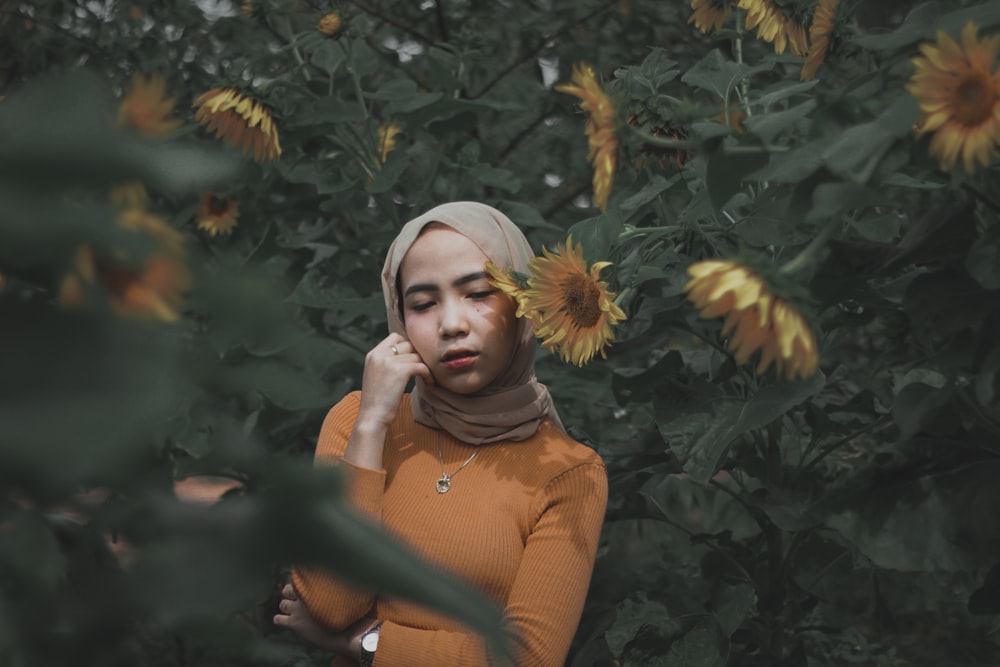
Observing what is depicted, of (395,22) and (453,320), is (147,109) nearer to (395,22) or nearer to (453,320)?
(453,320)

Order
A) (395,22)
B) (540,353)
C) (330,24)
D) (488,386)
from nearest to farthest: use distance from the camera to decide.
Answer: (488,386) < (540,353) < (330,24) < (395,22)

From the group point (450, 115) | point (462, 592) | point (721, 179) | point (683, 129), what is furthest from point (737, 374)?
point (462, 592)

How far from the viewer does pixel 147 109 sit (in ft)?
1.17

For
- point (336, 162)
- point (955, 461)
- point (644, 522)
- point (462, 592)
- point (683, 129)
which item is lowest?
point (644, 522)

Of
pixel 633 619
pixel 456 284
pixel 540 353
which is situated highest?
pixel 456 284

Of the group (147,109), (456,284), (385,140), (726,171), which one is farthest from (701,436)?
(147,109)

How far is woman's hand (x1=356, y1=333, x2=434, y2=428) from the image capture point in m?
1.53

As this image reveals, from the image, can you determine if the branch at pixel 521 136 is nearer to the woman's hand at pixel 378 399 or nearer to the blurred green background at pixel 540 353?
the blurred green background at pixel 540 353

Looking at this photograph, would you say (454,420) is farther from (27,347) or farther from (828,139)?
(27,347)

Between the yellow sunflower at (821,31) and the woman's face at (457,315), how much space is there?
514 millimetres

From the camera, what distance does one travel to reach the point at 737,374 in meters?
1.86

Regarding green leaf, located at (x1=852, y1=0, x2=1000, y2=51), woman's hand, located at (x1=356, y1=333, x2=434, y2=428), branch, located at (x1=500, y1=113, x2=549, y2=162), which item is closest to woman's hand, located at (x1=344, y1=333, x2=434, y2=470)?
woman's hand, located at (x1=356, y1=333, x2=434, y2=428)

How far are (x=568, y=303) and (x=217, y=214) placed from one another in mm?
1559

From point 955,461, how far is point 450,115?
1498 millimetres
